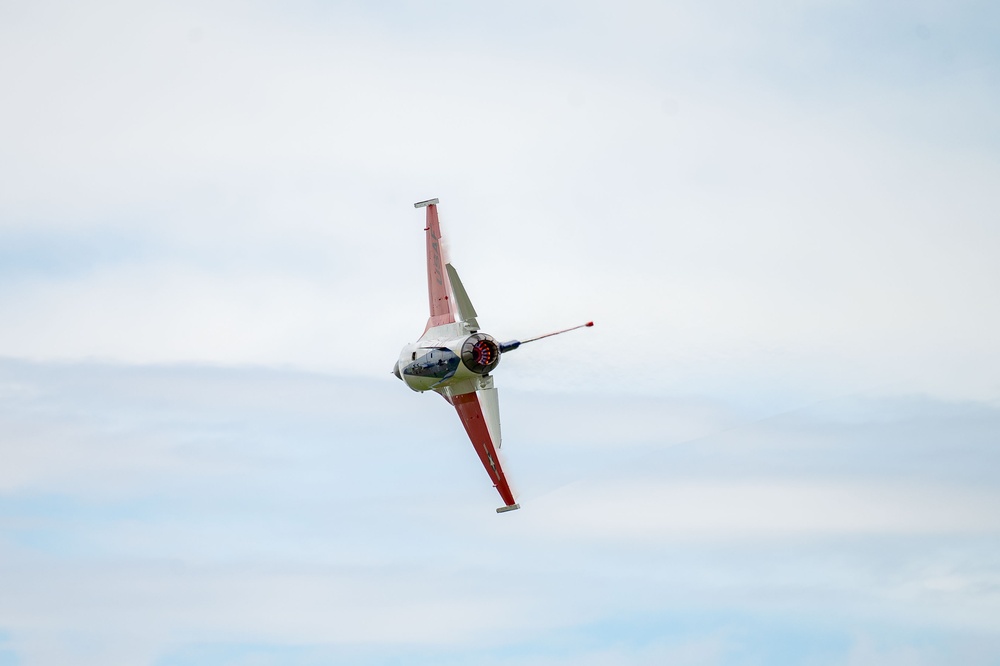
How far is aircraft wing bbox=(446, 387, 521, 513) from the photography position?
249 feet

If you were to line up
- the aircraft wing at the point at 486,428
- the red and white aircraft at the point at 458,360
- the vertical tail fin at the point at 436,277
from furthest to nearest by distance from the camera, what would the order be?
the vertical tail fin at the point at 436,277 < the aircraft wing at the point at 486,428 < the red and white aircraft at the point at 458,360

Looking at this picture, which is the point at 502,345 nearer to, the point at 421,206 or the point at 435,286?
the point at 435,286

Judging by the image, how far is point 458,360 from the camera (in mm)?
72188

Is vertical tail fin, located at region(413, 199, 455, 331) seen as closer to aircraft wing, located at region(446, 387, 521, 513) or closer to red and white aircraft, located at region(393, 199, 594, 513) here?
red and white aircraft, located at region(393, 199, 594, 513)

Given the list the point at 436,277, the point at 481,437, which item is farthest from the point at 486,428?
the point at 436,277

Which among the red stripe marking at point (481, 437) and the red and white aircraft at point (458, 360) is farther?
the red stripe marking at point (481, 437)

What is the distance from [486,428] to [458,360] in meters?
5.41

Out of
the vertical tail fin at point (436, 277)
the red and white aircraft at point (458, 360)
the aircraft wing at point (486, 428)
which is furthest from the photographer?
the vertical tail fin at point (436, 277)

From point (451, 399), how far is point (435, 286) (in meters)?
5.62

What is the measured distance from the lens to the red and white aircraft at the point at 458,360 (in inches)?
2832

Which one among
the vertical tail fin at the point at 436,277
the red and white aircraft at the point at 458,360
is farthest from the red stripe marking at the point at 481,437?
the vertical tail fin at the point at 436,277

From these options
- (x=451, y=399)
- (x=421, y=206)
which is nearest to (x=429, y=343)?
(x=451, y=399)

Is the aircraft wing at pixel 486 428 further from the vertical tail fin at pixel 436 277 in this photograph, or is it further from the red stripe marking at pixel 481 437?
the vertical tail fin at pixel 436 277

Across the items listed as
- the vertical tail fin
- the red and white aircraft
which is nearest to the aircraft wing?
the red and white aircraft
